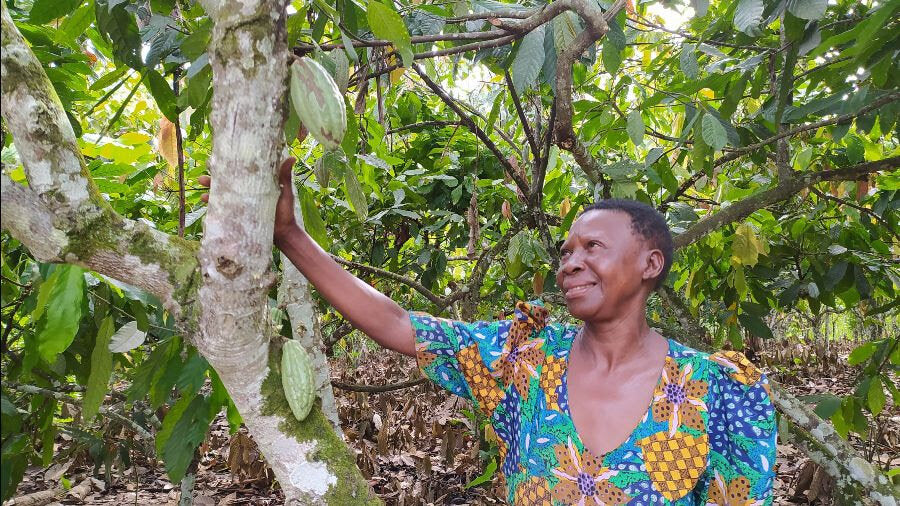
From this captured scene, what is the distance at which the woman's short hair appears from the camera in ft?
5.08

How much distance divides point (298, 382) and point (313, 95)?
0.38 meters

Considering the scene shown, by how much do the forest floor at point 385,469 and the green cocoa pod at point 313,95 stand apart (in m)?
2.29

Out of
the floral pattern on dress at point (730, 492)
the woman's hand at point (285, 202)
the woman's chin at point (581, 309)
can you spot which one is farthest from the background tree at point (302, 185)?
the floral pattern on dress at point (730, 492)

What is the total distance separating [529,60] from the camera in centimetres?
152

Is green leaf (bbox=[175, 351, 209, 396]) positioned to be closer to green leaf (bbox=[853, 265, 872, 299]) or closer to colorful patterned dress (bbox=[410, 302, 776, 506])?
colorful patterned dress (bbox=[410, 302, 776, 506])

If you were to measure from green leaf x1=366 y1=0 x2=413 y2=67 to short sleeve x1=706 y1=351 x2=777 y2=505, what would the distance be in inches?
36.8

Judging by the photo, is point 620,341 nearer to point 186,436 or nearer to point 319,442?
point 319,442

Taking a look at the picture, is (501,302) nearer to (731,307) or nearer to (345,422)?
(345,422)

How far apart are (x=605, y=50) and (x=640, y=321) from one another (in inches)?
28.3

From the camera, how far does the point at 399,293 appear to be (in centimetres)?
464

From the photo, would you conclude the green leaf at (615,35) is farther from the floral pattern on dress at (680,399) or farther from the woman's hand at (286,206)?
the woman's hand at (286,206)

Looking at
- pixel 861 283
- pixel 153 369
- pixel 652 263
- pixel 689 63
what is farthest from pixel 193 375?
pixel 861 283

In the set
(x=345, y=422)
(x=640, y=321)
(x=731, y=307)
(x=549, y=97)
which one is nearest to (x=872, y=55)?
(x=640, y=321)

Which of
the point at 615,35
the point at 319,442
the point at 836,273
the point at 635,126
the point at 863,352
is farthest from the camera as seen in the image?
the point at 836,273
